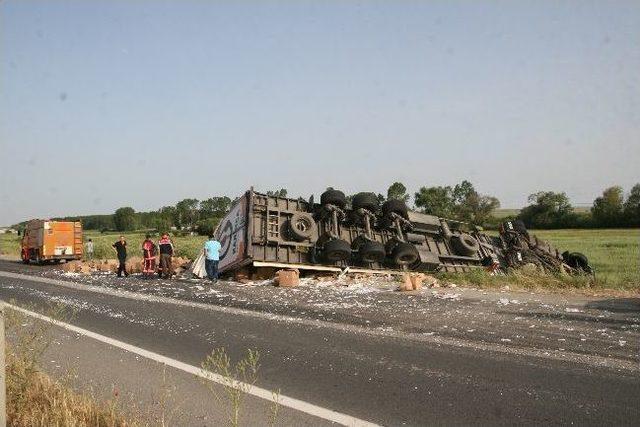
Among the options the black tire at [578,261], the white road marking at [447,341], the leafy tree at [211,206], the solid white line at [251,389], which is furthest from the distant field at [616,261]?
the leafy tree at [211,206]

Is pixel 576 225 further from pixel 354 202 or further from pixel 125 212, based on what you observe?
pixel 125 212

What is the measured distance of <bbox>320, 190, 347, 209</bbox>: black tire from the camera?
17000 millimetres

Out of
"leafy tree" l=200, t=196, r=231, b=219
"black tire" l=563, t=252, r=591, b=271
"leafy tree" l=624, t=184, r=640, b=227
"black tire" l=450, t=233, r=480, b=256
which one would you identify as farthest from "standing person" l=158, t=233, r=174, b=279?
"leafy tree" l=200, t=196, r=231, b=219

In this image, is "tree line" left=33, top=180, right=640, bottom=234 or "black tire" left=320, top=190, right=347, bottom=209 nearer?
"black tire" left=320, top=190, right=347, bottom=209

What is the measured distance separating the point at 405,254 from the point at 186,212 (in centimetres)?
9333

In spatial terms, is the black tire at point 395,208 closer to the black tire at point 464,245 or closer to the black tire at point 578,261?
the black tire at point 464,245

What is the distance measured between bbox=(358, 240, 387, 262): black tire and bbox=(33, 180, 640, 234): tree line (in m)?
2.12

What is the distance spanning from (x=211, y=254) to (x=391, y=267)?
217 inches

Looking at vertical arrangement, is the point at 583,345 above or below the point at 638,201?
below

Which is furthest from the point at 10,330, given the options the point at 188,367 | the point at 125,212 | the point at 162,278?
the point at 125,212

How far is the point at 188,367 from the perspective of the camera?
6035 millimetres

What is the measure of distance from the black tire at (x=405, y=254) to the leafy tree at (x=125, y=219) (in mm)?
104091

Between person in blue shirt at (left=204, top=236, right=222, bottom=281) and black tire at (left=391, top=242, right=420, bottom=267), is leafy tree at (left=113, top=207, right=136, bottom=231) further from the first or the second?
black tire at (left=391, top=242, right=420, bottom=267)

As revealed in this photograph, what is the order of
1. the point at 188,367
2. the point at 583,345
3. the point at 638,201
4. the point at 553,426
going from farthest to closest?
the point at 638,201, the point at 583,345, the point at 188,367, the point at 553,426
